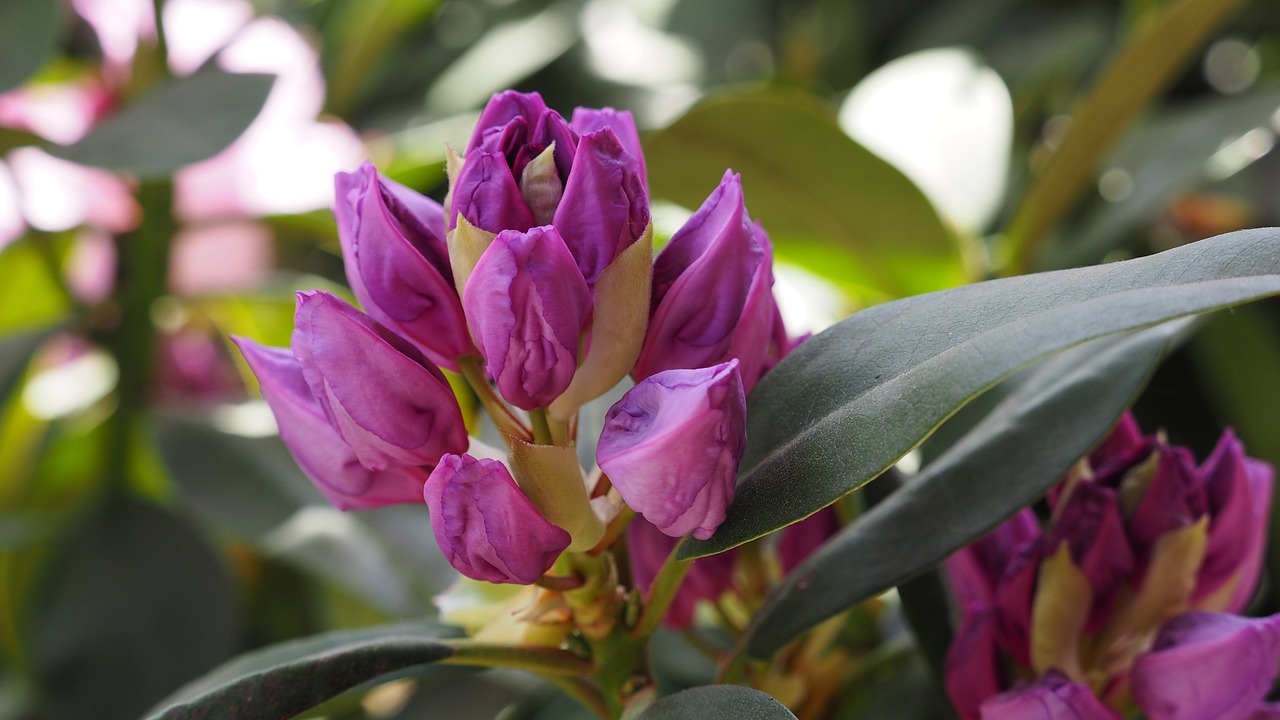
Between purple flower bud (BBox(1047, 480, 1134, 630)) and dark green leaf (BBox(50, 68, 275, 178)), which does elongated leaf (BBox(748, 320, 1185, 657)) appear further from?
dark green leaf (BBox(50, 68, 275, 178))

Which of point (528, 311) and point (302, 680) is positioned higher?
point (528, 311)

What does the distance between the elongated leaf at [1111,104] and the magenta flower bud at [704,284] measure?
1.65 ft

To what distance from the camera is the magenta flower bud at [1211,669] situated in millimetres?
413

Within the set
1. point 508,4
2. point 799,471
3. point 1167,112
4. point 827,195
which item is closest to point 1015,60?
point 1167,112

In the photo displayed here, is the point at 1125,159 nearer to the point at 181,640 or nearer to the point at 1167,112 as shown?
the point at 1167,112

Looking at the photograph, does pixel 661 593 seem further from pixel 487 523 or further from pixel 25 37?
pixel 25 37

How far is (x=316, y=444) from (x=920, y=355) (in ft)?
0.73

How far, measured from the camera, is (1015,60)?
44.5 inches

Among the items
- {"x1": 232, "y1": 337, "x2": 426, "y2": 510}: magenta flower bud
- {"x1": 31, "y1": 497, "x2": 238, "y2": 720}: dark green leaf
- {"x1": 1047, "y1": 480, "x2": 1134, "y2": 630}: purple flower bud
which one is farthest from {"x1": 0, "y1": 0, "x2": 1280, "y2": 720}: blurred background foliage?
{"x1": 232, "y1": 337, "x2": 426, "y2": 510}: magenta flower bud

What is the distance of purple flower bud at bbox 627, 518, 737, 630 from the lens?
0.48m

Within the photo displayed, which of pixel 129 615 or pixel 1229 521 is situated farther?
pixel 129 615

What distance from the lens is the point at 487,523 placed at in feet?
1.19

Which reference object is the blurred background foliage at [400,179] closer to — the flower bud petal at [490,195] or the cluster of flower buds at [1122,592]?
the cluster of flower buds at [1122,592]

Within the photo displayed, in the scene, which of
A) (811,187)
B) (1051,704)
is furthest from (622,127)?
(811,187)
